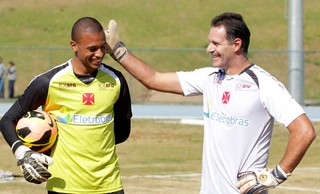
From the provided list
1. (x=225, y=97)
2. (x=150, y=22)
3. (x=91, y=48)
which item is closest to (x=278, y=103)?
(x=225, y=97)

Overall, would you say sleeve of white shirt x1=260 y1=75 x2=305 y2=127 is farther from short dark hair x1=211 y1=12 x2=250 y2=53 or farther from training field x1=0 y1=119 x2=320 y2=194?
training field x1=0 y1=119 x2=320 y2=194

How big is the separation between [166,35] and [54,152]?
44.2m

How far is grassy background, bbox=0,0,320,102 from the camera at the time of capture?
4972 cm

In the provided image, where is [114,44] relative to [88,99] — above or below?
above

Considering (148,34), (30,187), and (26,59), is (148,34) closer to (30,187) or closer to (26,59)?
(26,59)

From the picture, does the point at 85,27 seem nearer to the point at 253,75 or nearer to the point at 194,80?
the point at 194,80

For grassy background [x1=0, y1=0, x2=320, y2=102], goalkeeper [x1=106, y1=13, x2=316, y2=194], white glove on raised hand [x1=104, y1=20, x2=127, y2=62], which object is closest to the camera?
goalkeeper [x1=106, y1=13, x2=316, y2=194]

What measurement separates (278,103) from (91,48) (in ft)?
5.03

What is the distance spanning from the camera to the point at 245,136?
6.96 meters

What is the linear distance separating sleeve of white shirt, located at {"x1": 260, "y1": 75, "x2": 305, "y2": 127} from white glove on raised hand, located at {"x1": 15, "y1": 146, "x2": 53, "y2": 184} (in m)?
1.69

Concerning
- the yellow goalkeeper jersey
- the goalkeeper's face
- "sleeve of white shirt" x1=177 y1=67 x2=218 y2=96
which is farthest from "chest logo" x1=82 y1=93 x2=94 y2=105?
"sleeve of white shirt" x1=177 y1=67 x2=218 y2=96

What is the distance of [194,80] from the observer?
24.5 ft

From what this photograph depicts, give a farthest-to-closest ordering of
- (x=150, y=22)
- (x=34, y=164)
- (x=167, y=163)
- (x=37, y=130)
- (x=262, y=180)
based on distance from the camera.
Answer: (x=150, y=22), (x=167, y=163), (x=37, y=130), (x=34, y=164), (x=262, y=180)

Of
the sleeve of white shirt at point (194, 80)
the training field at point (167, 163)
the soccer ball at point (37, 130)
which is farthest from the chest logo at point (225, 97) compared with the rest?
the training field at point (167, 163)
